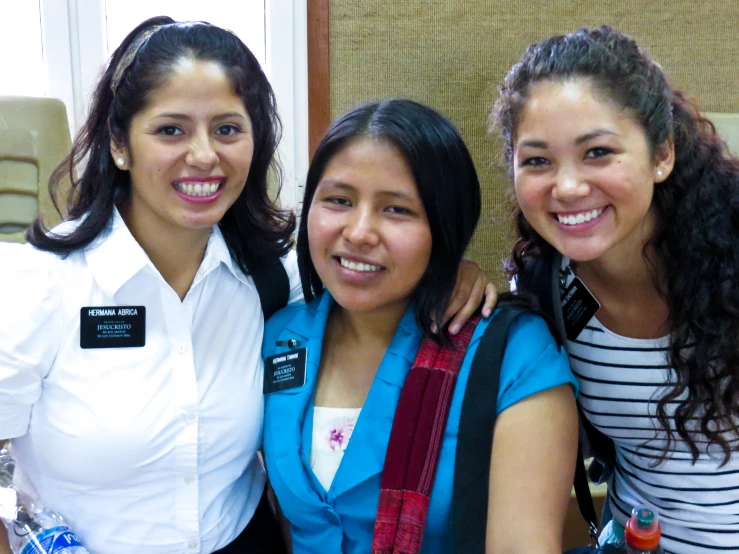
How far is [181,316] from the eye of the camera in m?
1.34

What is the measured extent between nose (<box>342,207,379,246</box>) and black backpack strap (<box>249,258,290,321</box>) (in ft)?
1.02

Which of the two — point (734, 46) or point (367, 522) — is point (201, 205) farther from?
point (734, 46)

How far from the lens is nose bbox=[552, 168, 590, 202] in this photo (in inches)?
46.3

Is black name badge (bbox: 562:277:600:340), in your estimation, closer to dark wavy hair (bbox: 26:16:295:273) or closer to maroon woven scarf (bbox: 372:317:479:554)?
maroon woven scarf (bbox: 372:317:479:554)

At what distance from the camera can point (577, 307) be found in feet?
4.64

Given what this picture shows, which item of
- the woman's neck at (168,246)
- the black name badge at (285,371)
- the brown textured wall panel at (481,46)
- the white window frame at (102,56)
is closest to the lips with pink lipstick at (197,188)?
the woman's neck at (168,246)

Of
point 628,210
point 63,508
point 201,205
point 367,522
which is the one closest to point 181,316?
point 201,205

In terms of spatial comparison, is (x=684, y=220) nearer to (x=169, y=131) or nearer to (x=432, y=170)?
(x=432, y=170)

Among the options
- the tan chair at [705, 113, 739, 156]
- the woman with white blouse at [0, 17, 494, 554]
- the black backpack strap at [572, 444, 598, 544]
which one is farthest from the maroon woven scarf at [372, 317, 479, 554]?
the tan chair at [705, 113, 739, 156]

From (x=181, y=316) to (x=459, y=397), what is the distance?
1.83 feet

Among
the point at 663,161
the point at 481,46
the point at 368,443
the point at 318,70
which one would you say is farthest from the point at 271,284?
the point at 481,46

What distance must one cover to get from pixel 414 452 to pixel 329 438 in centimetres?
19

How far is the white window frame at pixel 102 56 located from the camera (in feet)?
8.43

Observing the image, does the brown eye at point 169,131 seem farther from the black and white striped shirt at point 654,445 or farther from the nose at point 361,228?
the black and white striped shirt at point 654,445
